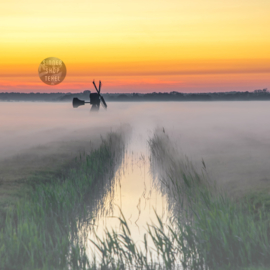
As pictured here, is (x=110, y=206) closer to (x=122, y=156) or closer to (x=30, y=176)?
(x=30, y=176)

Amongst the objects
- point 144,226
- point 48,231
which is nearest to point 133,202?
point 144,226

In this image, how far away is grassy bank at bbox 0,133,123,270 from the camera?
6.53m

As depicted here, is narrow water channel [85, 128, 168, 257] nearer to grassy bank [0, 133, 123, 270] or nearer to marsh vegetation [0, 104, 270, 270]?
marsh vegetation [0, 104, 270, 270]

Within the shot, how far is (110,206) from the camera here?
428 inches

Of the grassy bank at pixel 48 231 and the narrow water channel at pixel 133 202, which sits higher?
the grassy bank at pixel 48 231

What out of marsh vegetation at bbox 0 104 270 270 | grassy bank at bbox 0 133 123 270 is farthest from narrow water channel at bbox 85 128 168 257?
grassy bank at bbox 0 133 123 270

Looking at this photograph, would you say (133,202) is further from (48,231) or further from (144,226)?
(48,231)

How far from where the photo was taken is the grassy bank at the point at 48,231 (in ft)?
21.4

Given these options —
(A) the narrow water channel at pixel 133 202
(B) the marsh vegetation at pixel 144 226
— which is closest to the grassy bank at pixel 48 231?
(B) the marsh vegetation at pixel 144 226

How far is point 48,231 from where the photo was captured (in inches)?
315

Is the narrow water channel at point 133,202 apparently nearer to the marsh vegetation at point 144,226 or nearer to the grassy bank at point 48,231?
the marsh vegetation at point 144,226

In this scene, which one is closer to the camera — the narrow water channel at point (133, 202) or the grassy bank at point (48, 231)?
the grassy bank at point (48, 231)

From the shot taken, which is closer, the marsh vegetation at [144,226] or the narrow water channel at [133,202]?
the marsh vegetation at [144,226]

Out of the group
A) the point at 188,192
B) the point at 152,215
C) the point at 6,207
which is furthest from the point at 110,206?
the point at 6,207
